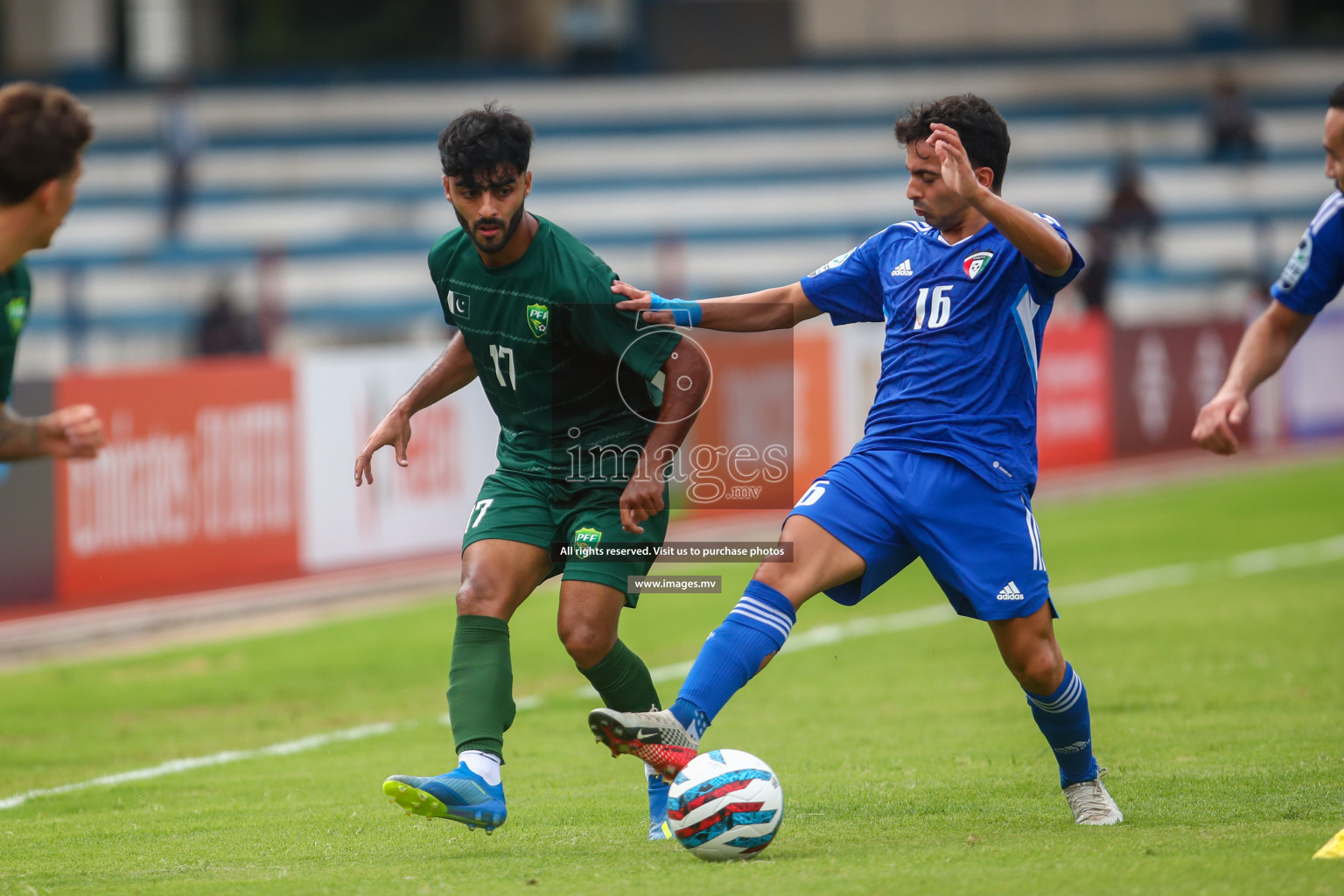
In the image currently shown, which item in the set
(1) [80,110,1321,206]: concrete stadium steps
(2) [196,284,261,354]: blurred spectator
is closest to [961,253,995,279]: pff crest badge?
(2) [196,284,261,354]: blurred spectator

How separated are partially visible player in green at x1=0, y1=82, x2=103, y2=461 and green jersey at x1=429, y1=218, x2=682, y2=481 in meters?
1.21

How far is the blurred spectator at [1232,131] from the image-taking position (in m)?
26.8

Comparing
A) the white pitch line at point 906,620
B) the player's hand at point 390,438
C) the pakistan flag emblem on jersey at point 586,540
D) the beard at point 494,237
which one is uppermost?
the beard at point 494,237

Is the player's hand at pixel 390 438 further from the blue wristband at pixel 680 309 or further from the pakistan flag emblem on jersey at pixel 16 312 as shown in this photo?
the pakistan flag emblem on jersey at pixel 16 312

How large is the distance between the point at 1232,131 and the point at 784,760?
73.6 feet

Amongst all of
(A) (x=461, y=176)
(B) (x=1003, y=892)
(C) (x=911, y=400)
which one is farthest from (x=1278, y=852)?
(A) (x=461, y=176)

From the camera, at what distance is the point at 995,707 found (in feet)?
27.5

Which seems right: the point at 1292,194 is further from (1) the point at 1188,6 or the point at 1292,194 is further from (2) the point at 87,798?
(2) the point at 87,798

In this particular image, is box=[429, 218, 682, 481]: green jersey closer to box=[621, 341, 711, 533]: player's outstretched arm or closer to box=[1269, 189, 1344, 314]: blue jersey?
box=[621, 341, 711, 533]: player's outstretched arm

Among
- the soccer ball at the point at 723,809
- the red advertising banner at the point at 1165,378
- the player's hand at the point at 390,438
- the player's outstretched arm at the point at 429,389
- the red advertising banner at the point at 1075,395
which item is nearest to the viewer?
the soccer ball at the point at 723,809

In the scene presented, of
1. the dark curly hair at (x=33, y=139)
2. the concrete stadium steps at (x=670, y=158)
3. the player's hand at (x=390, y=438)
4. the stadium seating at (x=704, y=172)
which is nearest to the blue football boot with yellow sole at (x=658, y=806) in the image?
the player's hand at (x=390, y=438)

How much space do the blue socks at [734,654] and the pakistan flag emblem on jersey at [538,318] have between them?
1099mm

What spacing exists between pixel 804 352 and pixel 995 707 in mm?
8732

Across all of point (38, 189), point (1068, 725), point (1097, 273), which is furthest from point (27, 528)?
point (1097, 273)
